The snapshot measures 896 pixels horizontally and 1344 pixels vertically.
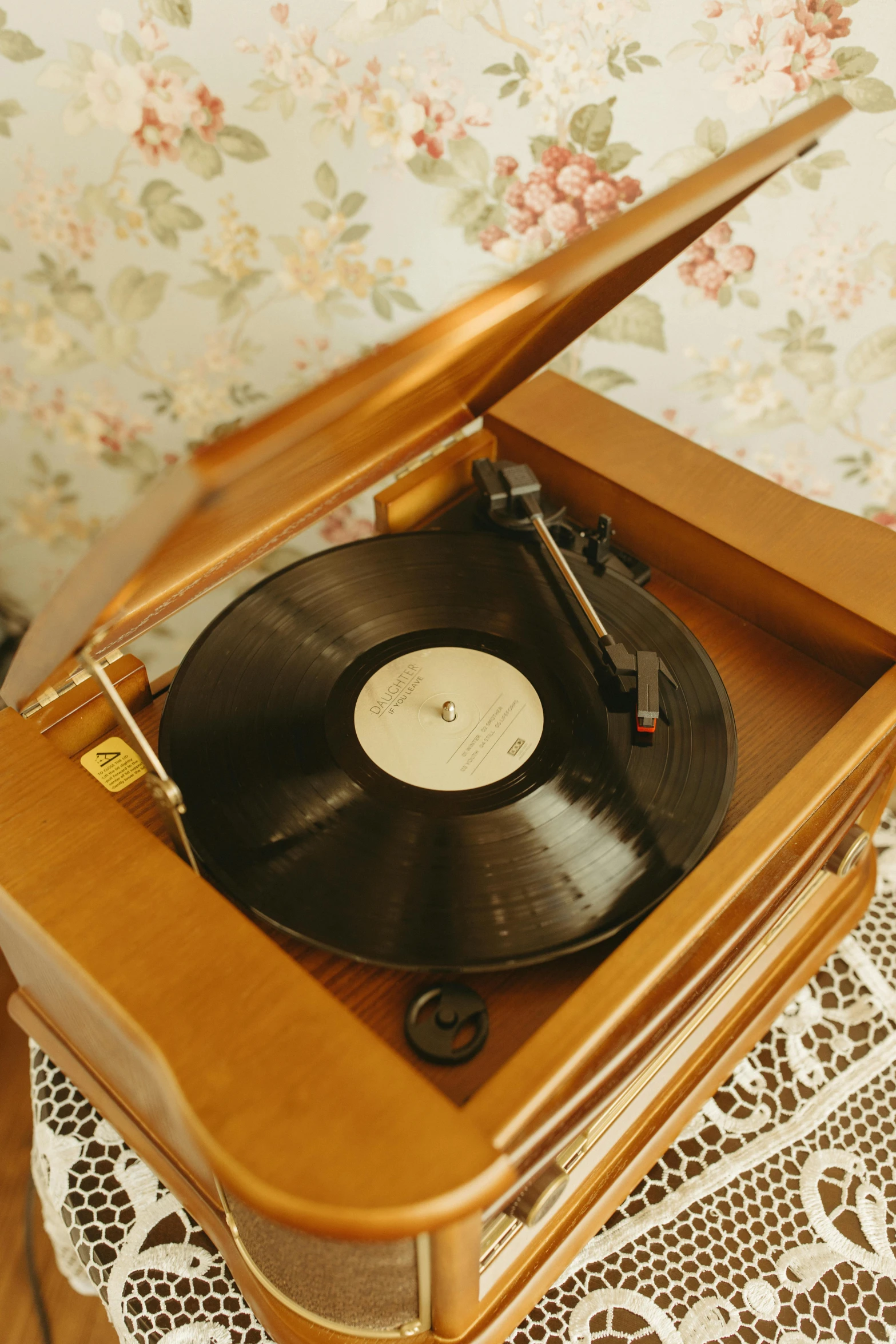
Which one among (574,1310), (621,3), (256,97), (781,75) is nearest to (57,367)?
(256,97)

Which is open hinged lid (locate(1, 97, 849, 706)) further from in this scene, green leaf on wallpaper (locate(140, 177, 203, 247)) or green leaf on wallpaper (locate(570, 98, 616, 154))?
green leaf on wallpaper (locate(140, 177, 203, 247))

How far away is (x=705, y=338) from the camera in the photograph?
1.26 metres

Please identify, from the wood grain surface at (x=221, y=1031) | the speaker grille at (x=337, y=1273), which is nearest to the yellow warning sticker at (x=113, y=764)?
the wood grain surface at (x=221, y=1031)

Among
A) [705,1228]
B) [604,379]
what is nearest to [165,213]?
[604,379]

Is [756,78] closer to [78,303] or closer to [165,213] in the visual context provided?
[165,213]

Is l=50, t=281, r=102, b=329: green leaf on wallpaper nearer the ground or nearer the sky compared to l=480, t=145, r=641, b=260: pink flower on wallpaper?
nearer the sky

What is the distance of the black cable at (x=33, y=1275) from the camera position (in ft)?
4.10

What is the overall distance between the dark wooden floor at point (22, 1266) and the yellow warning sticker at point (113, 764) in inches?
31.7

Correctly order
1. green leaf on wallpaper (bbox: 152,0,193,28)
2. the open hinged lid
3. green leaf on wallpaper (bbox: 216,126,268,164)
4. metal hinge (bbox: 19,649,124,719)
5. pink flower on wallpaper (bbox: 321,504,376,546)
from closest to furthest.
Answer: the open hinged lid < metal hinge (bbox: 19,649,124,719) < green leaf on wallpaper (bbox: 152,0,193,28) < green leaf on wallpaper (bbox: 216,126,268,164) < pink flower on wallpaper (bbox: 321,504,376,546)

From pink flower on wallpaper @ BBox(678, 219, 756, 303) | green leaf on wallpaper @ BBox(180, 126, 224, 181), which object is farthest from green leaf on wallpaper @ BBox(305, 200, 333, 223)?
pink flower on wallpaper @ BBox(678, 219, 756, 303)

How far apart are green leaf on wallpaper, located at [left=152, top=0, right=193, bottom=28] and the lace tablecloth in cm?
112

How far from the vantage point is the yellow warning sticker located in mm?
844

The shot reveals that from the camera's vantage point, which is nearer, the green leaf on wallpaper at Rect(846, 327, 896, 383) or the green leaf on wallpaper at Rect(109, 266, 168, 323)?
the green leaf on wallpaper at Rect(846, 327, 896, 383)

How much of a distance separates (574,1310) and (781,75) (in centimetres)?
121
